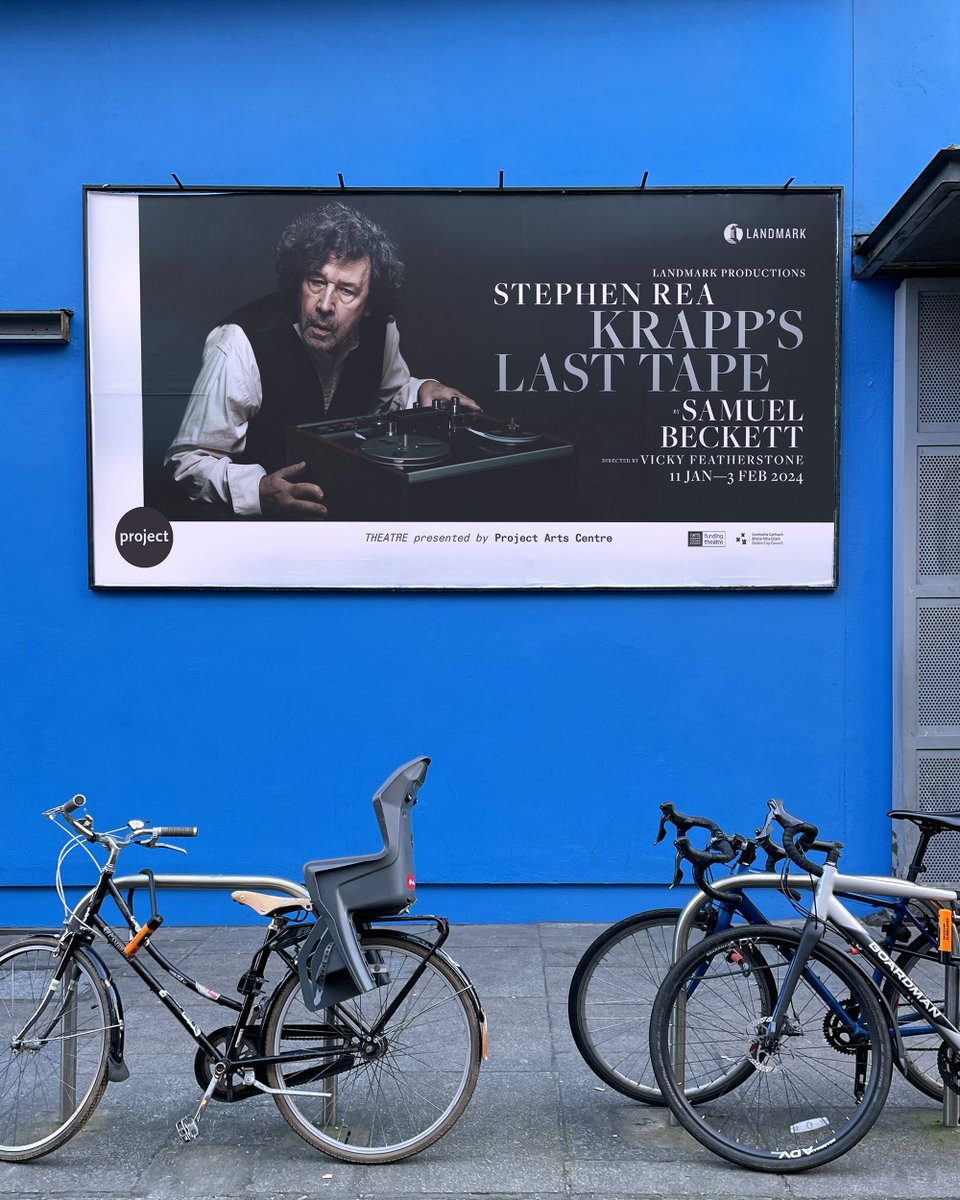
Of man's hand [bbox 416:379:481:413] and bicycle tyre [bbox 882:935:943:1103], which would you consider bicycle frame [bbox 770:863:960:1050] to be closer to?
bicycle tyre [bbox 882:935:943:1103]

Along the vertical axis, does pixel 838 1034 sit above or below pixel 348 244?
below

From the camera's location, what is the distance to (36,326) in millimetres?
6410

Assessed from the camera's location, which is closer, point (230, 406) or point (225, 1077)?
point (225, 1077)

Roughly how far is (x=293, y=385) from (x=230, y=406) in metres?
0.38

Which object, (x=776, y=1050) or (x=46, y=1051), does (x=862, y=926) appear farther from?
(x=46, y=1051)

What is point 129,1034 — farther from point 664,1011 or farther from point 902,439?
point 902,439

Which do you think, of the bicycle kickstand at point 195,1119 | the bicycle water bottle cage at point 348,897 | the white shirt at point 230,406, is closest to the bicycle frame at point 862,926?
the bicycle water bottle cage at point 348,897

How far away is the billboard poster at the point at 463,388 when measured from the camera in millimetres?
6430

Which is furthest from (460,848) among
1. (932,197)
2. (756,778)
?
(932,197)

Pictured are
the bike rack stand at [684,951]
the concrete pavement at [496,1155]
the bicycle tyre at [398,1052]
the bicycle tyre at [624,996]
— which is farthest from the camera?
the bicycle tyre at [624,996]

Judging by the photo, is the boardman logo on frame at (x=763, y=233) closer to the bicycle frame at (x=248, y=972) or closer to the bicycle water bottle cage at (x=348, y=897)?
the bicycle water bottle cage at (x=348, y=897)

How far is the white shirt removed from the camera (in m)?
6.46

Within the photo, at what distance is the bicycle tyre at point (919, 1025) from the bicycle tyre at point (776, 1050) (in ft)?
0.86

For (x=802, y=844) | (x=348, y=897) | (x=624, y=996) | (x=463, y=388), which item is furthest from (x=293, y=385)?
(x=802, y=844)
